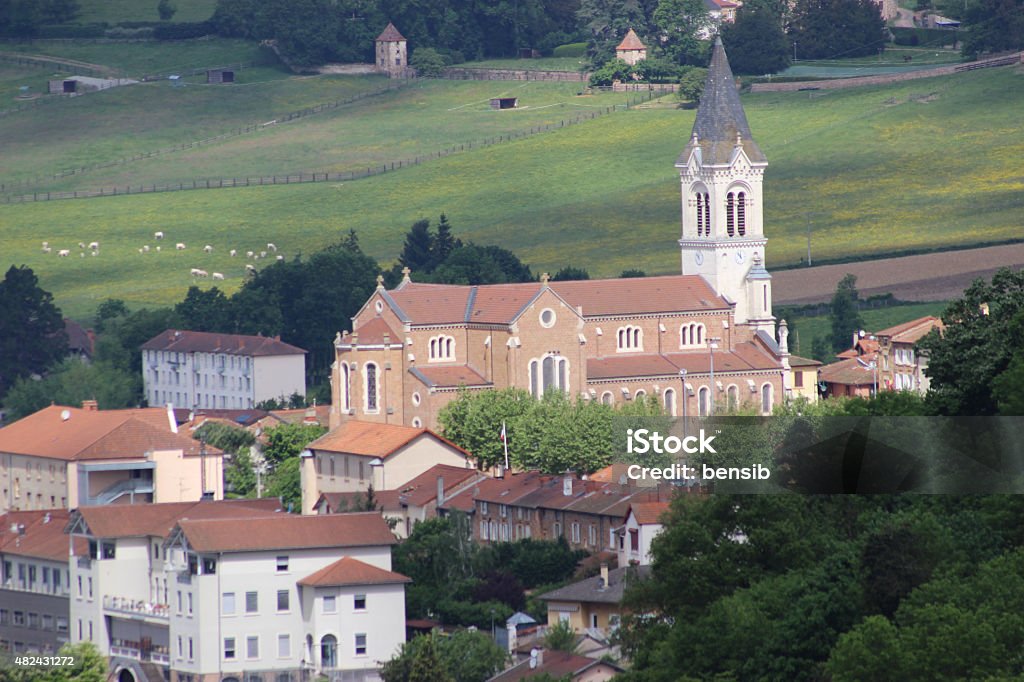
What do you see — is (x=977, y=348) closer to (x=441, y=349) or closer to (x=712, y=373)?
(x=441, y=349)

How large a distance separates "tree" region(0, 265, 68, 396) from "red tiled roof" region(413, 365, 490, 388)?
141ft

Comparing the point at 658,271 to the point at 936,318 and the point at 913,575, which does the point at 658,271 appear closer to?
the point at 936,318

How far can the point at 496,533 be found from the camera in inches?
3656

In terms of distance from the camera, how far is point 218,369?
145m

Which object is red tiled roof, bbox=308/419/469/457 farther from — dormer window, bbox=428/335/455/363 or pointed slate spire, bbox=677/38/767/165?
pointed slate spire, bbox=677/38/767/165

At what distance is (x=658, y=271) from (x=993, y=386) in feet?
319

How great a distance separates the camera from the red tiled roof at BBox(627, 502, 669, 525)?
3246 inches

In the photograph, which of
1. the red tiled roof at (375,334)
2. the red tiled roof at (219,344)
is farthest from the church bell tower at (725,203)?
the red tiled roof at (219,344)

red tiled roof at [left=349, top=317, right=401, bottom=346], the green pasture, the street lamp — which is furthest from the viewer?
the green pasture

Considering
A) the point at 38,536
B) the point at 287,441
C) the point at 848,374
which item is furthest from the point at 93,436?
the point at 848,374

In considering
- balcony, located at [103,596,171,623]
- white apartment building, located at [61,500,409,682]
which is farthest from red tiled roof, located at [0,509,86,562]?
white apartment building, located at [61,500,409,682]

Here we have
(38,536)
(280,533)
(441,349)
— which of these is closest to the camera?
(280,533)

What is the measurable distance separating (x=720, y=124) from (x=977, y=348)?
6521 centimetres

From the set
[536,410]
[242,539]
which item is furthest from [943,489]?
[536,410]
